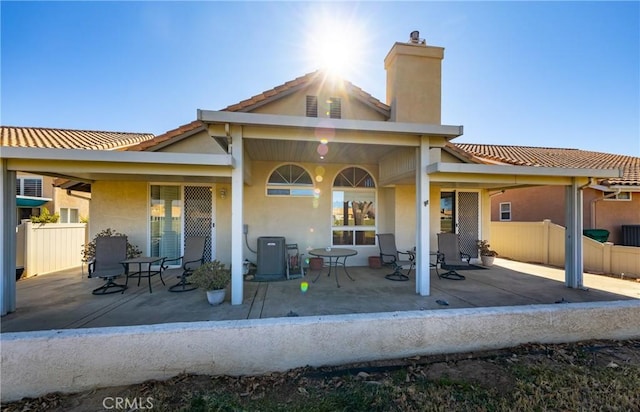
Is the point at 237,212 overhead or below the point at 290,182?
below

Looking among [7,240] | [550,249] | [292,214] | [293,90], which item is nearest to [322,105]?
[293,90]

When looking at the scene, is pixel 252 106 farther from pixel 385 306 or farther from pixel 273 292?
pixel 385 306

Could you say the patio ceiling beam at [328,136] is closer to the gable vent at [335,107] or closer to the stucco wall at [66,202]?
the gable vent at [335,107]

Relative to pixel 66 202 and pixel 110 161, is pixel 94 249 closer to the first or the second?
pixel 110 161

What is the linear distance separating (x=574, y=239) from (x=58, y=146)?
44.8ft

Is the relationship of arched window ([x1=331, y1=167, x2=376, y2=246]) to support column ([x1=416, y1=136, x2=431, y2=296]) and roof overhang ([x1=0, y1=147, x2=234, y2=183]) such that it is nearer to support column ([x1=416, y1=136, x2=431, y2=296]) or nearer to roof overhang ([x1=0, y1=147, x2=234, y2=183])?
support column ([x1=416, y1=136, x2=431, y2=296])

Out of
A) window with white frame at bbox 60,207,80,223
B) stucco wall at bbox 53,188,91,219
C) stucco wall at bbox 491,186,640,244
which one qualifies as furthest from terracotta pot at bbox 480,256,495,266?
window with white frame at bbox 60,207,80,223

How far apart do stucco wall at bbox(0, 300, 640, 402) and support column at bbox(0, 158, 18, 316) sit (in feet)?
6.99

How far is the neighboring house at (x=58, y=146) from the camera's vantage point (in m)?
7.81

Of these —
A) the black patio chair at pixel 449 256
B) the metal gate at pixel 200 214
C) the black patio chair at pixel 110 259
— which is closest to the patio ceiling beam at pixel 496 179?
A: the black patio chair at pixel 449 256

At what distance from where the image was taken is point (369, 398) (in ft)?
8.86

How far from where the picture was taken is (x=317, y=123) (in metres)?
4.54

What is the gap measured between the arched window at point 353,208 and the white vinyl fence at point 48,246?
26.5ft

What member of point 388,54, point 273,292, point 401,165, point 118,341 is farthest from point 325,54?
point 118,341
